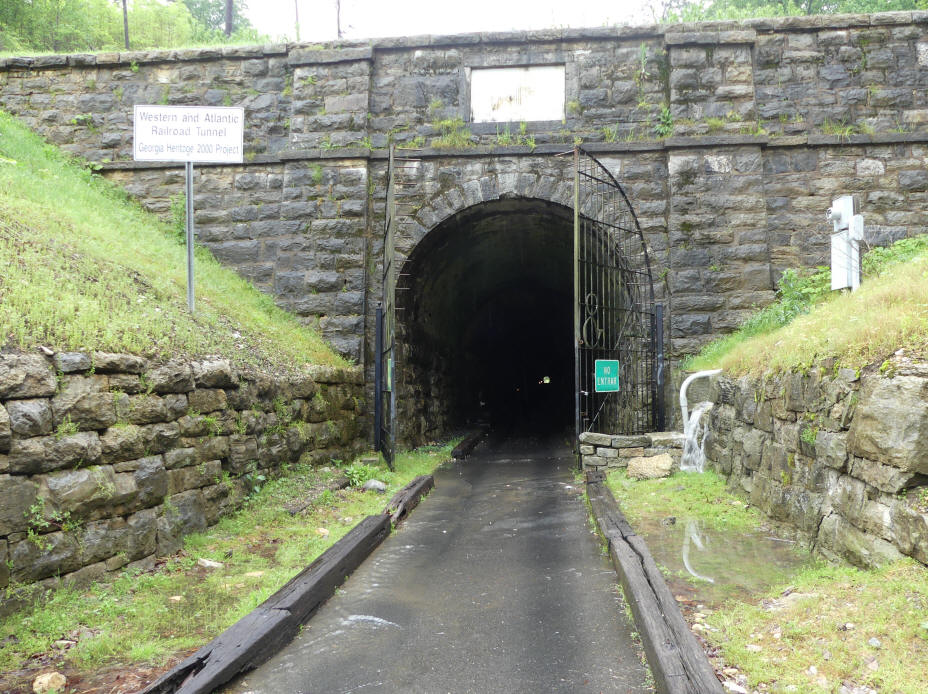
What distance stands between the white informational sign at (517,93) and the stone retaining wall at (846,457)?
215 inches

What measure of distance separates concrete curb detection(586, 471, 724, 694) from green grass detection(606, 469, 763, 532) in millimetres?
936

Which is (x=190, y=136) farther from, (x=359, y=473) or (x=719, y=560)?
(x=719, y=560)

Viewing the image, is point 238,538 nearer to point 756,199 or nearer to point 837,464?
point 837,464

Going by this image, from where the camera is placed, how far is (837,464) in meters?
3.99

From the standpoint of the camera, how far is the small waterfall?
756 centimetres

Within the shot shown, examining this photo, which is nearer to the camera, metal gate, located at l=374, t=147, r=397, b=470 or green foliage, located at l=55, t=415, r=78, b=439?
green foliage, located at l=55, t=415, r=78, b=439

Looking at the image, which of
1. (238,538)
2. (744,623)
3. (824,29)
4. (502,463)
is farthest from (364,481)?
(824,29)

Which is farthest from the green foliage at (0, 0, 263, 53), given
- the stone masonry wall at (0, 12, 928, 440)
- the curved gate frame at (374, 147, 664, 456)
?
the curved gate frame at (374, 147, 664, 456)

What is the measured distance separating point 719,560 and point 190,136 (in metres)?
6.02

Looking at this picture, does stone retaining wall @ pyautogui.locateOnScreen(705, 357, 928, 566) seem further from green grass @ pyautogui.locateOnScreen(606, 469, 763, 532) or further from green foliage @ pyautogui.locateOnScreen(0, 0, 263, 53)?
green foliage @ pyautogui.locateOnScreen(0, 0, 263, 53)

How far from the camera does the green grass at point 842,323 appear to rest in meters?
3.85

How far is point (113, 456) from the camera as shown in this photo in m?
4.02

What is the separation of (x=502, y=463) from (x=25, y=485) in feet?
25.1

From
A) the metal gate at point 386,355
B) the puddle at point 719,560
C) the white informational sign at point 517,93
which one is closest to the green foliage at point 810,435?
the puddle at point 719,560
